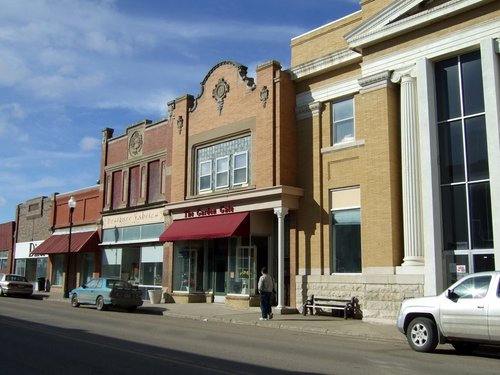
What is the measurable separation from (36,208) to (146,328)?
30.7 metres

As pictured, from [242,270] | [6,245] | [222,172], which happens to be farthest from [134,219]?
[6,245]

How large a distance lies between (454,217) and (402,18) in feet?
22.7

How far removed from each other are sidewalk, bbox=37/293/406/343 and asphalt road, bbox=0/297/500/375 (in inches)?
30.7

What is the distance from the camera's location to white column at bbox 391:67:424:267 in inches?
693

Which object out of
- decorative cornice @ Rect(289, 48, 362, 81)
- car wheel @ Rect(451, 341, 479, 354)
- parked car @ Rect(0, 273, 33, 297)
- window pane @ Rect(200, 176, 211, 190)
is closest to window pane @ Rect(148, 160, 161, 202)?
window pane @ Rect(200, 176, 211, 190)

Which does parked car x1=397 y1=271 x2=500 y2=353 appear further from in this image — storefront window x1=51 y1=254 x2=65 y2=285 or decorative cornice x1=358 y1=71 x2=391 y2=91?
storefront window x1=51 y1=254 x2=65 y2=285

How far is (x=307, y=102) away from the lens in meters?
22.9

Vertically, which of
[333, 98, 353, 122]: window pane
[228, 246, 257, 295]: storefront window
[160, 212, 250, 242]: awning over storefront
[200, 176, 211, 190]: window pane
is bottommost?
[228, 246, 257, 295]: storefront window

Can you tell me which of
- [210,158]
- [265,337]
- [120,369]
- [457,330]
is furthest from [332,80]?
[120,369]

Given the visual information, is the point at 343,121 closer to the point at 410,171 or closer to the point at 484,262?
the point at 410,171

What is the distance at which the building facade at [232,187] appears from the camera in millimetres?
22781

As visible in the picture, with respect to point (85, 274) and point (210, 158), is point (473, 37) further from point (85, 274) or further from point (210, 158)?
point (85, 274)

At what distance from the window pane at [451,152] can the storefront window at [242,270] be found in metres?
9.62

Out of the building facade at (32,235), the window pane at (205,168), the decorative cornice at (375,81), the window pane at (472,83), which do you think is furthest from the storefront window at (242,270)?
the building facade at (32,235)
